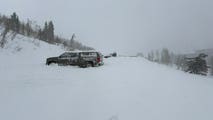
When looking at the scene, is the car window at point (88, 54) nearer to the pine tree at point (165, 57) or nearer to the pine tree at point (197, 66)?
the pine tree at point (197, 66)

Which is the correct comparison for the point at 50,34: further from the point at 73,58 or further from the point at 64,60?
the point at 73,58

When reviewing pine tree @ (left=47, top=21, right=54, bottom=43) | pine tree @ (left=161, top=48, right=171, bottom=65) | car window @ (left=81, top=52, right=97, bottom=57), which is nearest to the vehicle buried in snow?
car window @ (left=81, top=52, right=97, bottom=57)

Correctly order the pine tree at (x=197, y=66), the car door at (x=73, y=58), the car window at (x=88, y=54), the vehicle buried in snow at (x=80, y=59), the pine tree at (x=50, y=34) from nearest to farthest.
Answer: the vehicle buried in snow at (x=80, y=59), the car door at (x=73, y=58), the car window at (x=88, y=54), the pine tree at (x=197, y=66), the pine tree at (x=50, y=34)

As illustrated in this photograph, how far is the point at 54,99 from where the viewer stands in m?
5.78

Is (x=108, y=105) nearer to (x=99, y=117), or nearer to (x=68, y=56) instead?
(x=99, y=117)

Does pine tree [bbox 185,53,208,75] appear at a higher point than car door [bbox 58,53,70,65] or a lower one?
lower

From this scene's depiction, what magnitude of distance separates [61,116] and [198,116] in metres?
3.75

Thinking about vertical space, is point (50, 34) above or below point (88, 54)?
above

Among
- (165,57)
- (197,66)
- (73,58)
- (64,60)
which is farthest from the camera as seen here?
(165,57)

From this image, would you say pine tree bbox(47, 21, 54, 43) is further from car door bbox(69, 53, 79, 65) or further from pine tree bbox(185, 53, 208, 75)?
car door bbox(69, 53, 79, 65)

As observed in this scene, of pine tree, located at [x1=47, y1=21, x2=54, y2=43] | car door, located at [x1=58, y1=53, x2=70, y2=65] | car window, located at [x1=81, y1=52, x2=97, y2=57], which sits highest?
pine tree, located at [x1=47, y1=21, x2=54, y2=43]

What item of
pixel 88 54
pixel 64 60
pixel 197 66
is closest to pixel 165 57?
pixel 197 66

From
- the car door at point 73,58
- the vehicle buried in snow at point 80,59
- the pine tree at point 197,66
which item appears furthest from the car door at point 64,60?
the pine tree at point 197,66

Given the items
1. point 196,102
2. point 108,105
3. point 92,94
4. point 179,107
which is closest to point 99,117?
point 108,105
